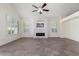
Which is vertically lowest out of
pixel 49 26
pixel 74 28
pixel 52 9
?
pixel 74 28

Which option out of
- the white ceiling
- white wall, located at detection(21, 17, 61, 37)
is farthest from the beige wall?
white wall, located at detection(21, 17, 61, 37)

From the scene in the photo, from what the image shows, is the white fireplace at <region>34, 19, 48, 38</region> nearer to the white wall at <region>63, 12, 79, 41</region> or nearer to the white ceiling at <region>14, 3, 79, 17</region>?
the white ceiling at <region>14, 3, 79, 17</region>

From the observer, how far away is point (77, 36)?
7.34m

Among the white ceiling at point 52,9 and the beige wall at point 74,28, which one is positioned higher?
the white ceiling at point 52,9

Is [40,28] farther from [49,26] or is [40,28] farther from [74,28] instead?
[74,28]

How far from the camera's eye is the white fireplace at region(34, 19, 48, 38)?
11.3m

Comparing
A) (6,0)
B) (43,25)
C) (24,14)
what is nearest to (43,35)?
(43,25)

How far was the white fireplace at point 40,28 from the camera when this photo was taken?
1127 centimetres

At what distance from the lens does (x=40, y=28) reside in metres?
11.3

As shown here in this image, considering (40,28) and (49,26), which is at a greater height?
(49,26)

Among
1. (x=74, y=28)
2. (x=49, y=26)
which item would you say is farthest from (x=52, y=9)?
(x=74, y=28)

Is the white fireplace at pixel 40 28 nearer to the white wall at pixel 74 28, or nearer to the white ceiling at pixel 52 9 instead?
the white ceiling at pixel 52 9

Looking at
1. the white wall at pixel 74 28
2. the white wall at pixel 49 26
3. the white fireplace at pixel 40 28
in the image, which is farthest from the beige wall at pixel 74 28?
the white fireplace at pixel 40 28

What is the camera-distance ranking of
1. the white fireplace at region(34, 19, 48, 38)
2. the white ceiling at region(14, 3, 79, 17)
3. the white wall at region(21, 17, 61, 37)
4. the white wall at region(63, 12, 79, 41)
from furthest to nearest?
the white wall at region(21, 17, 61, 37)
the white fireplace at region(34, 19, 48, 38)
the white ceiling at region(14, 3, 79, 17)
the white wall at region(63, 12, 79, 41)
